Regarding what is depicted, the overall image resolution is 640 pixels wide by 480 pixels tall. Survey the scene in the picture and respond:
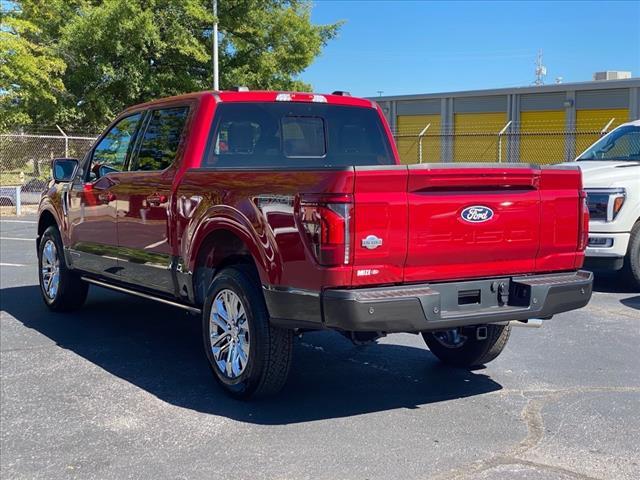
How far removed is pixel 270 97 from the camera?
A: 6.02 metres

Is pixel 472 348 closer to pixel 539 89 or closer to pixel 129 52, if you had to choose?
pixel 129 52

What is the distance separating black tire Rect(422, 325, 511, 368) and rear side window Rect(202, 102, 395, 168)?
5.23 feet

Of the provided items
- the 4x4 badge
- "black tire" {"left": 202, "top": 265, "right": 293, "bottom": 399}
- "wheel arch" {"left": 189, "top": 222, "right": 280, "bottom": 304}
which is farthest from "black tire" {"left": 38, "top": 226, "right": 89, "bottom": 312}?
the 4x4 badge

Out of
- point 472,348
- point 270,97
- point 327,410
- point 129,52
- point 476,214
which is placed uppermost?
point 129,52

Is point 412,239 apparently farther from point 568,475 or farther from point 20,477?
point 20,477

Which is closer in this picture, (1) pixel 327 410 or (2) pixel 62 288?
(1) pixel 327 410

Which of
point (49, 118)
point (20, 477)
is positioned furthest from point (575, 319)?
point (49, 118)

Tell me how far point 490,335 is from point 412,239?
1604 millimetres

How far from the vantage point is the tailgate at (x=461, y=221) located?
13.6ft

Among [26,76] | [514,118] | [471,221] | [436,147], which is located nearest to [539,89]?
[514,118]

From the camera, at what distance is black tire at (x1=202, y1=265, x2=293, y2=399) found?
15.4ft

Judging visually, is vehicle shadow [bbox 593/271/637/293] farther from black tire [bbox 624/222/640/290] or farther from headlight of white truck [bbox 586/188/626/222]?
headlight of white truck [bbox 586/188/626/222]

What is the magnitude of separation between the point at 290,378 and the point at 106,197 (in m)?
2.34

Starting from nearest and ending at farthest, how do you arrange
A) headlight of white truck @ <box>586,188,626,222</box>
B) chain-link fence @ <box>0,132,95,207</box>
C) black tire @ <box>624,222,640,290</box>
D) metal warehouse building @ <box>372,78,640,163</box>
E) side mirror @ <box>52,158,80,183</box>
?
side mirror @ <box>52,158,80,183</box>
headlight of white truck @ <box>586,188,626,222</box>
black tire @ <box>624,222,640,290</box>
chain-link fence @ <box>0,132,95,207</box>
metal warehouse building @ <box>372,78,640,163</box>
